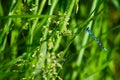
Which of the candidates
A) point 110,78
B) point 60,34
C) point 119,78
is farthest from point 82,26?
point 119,78

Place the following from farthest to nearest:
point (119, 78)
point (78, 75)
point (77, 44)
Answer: point (119, 78), point (77, 44), point (78, 75)

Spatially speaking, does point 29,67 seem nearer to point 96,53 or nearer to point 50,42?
point 50,42

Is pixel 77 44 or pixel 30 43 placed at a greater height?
pixel 30 43

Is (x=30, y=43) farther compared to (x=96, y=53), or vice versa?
(x=96, y=53)

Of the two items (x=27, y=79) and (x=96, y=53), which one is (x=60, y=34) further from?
(x=96, y=53)

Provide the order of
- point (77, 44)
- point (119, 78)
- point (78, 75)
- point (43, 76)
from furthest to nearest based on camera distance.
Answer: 1. point (119, 78)
2. point (77, 44)
3. point (78, 75)
4. point (43, 76)

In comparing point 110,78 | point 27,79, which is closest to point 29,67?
point 27,79

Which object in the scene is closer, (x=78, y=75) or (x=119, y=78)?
(x=78, y=75)

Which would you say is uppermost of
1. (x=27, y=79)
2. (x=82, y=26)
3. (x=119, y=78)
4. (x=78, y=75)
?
(x=82, y=26)

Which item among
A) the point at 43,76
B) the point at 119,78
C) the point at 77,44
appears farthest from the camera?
the point at 119,78
